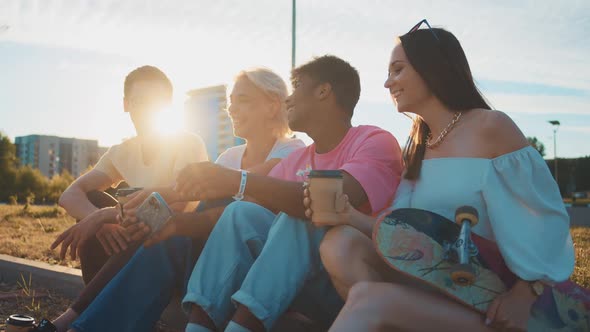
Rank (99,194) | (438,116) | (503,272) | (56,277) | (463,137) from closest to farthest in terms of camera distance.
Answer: (503,272) → (463,137) → (438,116) → (99,194) → (56,277)

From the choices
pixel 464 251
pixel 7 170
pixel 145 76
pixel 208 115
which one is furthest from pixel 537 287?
pixel 208 115

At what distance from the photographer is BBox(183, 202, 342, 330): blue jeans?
2.26m

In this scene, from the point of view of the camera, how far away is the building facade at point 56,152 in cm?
12319

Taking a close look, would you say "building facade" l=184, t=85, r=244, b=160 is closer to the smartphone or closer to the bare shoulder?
the smartphone

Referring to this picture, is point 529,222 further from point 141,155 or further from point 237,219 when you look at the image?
point 141,155

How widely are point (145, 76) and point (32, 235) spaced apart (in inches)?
189

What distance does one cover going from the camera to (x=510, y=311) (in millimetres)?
1753

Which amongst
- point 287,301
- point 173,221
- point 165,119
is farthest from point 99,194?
point 287,301

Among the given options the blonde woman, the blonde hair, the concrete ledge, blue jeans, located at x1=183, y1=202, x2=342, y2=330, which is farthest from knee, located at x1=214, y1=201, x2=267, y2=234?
the concrete ledge

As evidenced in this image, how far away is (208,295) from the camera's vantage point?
243 centimetres

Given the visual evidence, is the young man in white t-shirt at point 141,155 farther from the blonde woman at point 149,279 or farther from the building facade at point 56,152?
the building facade at point 56,152

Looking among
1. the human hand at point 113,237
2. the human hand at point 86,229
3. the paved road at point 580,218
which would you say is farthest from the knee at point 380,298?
the paved road at point 580,218

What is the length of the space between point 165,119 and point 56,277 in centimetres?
160

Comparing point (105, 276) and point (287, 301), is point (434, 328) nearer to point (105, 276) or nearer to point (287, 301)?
point (287, 301)
